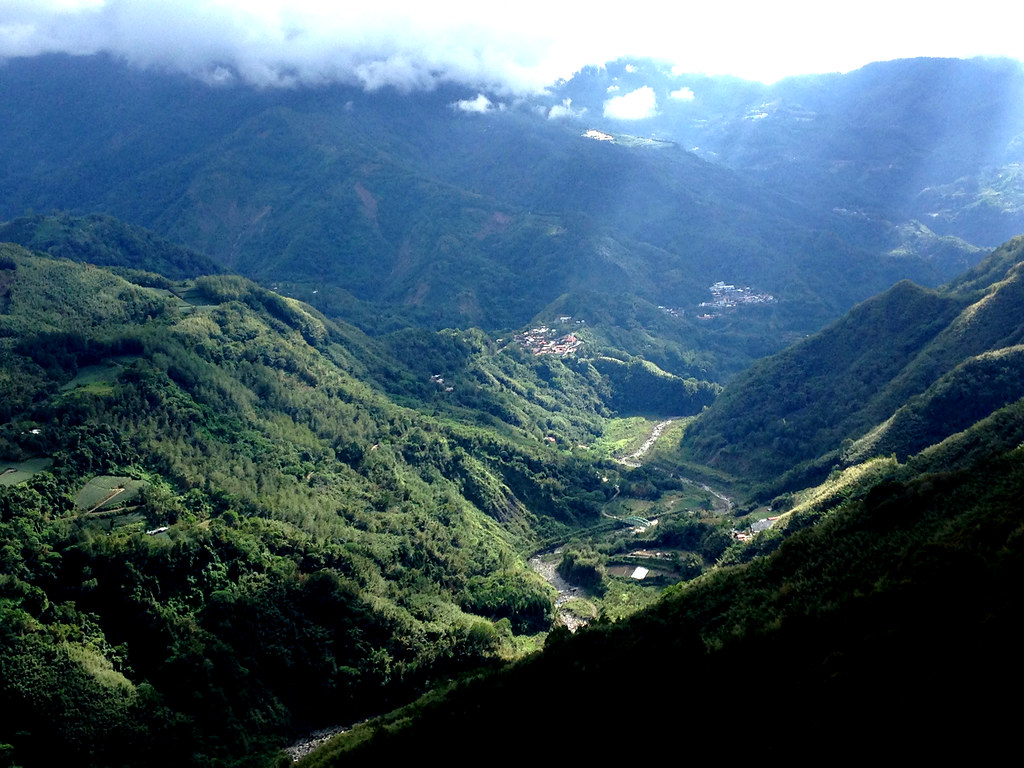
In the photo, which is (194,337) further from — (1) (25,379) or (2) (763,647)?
(2) (763,647)

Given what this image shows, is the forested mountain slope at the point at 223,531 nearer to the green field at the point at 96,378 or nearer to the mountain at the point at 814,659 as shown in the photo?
the green field at the point at 96,378

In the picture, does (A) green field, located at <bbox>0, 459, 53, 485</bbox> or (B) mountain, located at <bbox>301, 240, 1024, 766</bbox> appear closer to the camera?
(B) mountain, located at <bbox>301, 240, 1024, 766</bbox>

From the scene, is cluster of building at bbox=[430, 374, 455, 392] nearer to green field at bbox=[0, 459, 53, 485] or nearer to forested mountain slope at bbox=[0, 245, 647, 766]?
forested mountain slope at bbox=[0, 245, 647, 766]

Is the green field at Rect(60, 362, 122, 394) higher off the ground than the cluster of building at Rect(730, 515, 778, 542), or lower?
higher

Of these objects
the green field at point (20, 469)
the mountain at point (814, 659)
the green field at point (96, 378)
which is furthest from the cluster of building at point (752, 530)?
the green field at point (96, 378)

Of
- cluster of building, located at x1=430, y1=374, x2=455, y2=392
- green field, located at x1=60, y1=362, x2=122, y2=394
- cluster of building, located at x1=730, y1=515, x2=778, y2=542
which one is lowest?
cluster of building, located at x1=730, y1=515, x2=778, y2=542

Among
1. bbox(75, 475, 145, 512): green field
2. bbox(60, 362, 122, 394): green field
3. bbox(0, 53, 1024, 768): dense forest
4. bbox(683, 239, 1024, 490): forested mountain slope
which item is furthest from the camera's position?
bbox(683, 239, 1024, 490): forested mountain slope

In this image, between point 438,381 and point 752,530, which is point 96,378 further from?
point 752,530

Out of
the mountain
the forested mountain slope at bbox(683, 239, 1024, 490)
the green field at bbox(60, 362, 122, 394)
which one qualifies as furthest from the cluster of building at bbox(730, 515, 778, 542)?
the green field at bbox(60, 362, 122, 394)

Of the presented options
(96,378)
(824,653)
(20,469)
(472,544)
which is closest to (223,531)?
(20,469)

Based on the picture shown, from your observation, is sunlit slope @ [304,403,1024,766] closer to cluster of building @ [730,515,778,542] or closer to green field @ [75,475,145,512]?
cluster of building @ [730,515,778,542]

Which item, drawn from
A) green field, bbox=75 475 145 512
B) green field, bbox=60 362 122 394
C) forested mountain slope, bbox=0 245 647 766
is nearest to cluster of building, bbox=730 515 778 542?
forested mountain slope, bbox=0 245 647 766

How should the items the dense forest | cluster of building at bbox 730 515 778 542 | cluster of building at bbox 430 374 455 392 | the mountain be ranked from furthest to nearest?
cluster of building at bbox 430 374 455 392, cluster of building at bbox 730 515 778 542, the dense forest, the mountain
